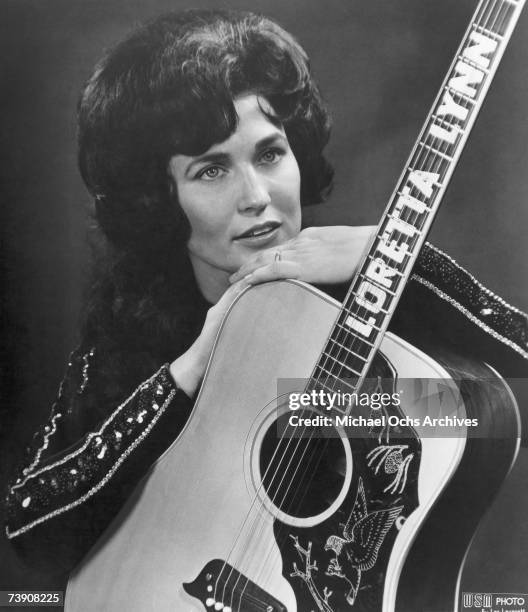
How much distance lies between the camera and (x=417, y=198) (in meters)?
1.08

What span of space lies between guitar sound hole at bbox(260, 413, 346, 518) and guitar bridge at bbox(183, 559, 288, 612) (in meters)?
0.14

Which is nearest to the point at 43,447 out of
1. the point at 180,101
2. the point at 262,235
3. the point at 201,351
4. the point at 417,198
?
the point at 201,351

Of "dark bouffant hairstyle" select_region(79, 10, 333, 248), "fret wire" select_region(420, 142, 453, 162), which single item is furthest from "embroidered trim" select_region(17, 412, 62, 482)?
"fret wire" select_region(420, 142, 453, 162)

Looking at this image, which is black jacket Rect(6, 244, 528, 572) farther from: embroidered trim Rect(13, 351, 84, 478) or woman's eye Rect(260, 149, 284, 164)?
woman's eye Rect(260, 149, 284, 164)

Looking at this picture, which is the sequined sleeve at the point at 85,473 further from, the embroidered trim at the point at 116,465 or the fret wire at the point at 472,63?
the fret wire at the point at 472,63

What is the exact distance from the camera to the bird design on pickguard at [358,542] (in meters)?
1.06

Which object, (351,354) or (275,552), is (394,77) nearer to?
(351,354)

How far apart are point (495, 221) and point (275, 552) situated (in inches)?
27.3

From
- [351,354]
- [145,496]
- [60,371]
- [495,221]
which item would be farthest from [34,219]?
[495,221]

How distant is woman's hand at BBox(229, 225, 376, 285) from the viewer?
1130mm

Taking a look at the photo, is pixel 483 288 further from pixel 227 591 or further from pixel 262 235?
pixel 227 591

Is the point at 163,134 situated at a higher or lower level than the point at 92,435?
higher

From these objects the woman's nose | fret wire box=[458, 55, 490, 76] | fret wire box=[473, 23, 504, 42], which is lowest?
the woman's nose

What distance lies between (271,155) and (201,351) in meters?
0.37
